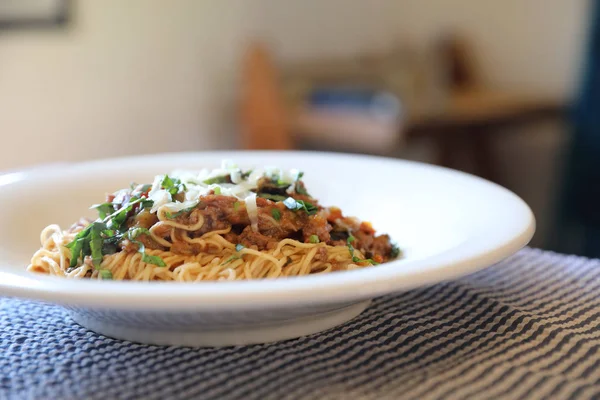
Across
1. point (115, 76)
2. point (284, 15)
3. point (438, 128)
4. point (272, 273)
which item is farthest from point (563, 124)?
point (272, 273)

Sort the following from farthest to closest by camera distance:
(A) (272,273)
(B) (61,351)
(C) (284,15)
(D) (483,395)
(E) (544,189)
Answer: (E) (544,189)
(C) (284,15)
(A) (272,273)
(B) (61,351)
(D) (483,395)

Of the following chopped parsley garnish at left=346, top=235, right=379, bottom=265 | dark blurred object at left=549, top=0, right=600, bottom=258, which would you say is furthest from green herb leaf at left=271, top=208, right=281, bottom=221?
dark blurred object at left=549, top=0, right=600, bottom=258

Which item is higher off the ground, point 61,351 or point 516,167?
point 61,351

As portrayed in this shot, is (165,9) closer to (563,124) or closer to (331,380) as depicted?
(563,124)

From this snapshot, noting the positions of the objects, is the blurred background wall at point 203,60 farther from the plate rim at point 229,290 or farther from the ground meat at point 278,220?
the plate rim at point 229,290

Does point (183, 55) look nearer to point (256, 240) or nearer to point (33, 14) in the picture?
point (33, 14)

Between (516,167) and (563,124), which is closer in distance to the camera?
(563,124)
